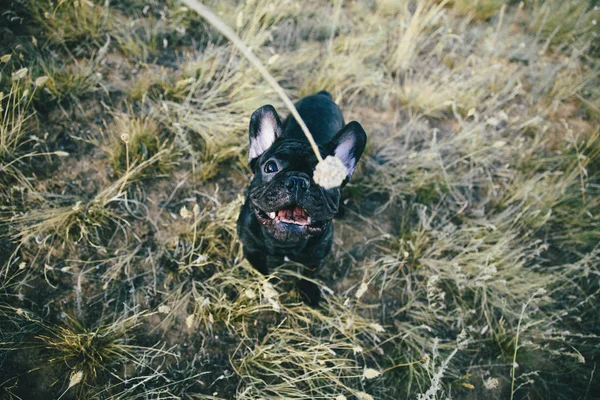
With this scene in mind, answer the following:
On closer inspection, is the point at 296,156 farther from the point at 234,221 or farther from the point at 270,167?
the point at 234,221

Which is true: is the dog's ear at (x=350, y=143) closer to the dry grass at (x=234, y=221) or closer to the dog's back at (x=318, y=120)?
the dog's back at (x=318, y=120)

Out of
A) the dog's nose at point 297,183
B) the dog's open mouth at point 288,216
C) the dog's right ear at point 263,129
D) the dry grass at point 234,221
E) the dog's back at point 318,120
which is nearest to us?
the dog's nose at point 297,183

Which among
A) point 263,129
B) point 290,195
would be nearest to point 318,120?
point 263,129

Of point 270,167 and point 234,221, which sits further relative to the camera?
point 234,221

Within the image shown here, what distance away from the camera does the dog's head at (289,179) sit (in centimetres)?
221

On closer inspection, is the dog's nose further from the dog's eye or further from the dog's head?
the dog's eye

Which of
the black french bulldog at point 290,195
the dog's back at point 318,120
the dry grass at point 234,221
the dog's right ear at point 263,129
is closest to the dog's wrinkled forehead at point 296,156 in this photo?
the black french bulldog at point 290,195

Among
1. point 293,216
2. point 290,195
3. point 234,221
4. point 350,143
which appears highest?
point 350,143

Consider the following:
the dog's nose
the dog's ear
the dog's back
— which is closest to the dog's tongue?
the dog's nose

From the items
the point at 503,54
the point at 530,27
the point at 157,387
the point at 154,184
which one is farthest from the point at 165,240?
the point at 530,27

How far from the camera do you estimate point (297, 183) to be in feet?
7.23

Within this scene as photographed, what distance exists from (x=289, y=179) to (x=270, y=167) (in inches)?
15.7

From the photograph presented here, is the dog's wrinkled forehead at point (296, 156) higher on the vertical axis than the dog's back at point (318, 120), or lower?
higher

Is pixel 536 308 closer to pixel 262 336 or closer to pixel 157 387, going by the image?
pixel 262 336
